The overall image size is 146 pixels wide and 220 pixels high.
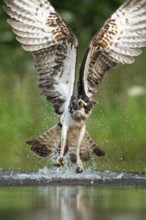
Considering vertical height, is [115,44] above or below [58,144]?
above

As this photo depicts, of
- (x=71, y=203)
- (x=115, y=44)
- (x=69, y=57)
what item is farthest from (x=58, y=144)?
(x=71, y=203)

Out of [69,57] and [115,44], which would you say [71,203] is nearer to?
[69,57]

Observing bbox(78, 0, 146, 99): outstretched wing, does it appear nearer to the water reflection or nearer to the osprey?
the osprey

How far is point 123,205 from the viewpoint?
11797 millimetres

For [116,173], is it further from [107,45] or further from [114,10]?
[114,10]

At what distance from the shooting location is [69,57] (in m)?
14.0

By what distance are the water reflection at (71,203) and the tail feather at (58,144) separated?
1044mm

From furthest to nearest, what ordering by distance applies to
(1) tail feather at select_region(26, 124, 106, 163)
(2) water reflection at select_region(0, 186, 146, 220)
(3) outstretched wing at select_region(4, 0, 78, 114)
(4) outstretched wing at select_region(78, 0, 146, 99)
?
(1) tail feather at select_region(26, 124, 106, 163) < (4) outstretched wing at select_region(78, 0, 146, 99) < (3) outstretched wing at select_region(4, 0, 78, 114) < (2) water reflection at select_region(0, 186, 146, 220)

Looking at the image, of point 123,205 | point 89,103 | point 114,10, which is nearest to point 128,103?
point 89,103

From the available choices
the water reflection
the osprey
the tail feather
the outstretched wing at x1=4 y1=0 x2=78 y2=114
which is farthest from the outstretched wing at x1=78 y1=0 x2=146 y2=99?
the water reflection

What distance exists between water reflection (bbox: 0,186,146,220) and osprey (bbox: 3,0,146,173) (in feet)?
3.44

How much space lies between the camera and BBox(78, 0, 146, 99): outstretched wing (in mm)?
14070

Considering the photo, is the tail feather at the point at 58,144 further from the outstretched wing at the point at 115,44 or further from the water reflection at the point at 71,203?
the water reflection at the point at 71,203

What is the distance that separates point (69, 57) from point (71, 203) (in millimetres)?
2309
